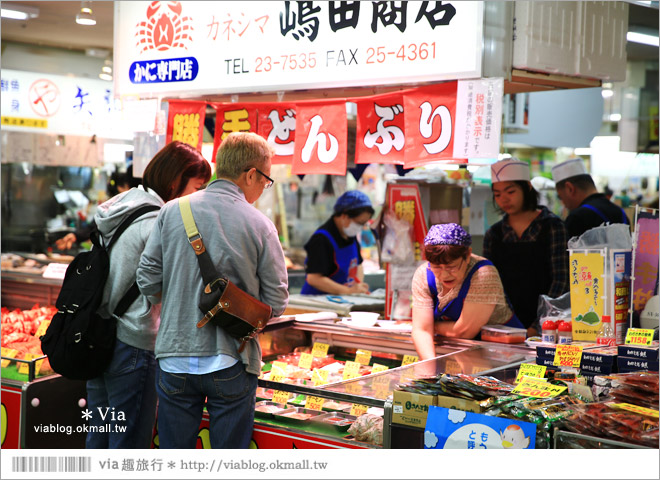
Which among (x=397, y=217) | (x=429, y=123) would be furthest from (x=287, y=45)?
(x=397, y=217)

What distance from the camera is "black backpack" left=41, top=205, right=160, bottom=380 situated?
3.28 metres

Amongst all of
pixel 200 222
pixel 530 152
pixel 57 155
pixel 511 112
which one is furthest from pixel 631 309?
pixel 530 152

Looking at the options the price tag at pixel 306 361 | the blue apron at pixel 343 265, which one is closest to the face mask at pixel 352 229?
the blue apron at pixel 343 265

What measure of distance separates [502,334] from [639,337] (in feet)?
3.30

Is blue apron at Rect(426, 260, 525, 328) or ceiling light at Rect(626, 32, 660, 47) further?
ceiling light at Rect(626, 32, 660, 47)

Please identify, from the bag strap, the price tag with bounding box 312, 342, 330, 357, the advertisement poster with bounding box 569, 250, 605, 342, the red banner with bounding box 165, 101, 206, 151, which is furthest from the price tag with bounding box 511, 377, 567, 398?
the red banner with bounding box 165, 101, 206, 151

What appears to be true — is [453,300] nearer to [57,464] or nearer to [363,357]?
→ [363,357]

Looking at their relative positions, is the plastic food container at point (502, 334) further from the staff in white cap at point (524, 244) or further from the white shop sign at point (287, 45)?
the white shop sign at point (287, 45)

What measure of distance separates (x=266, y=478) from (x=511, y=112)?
7.40 metres

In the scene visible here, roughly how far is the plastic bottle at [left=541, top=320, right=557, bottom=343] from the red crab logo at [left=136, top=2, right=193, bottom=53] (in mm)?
3034

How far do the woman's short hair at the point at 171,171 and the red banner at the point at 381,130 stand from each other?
1366 mm

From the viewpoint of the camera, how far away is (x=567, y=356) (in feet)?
10.4

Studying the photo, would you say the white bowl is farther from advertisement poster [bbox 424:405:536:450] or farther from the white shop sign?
advertisement poster [bbox 424:405:536:450]

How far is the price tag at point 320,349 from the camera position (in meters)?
4.32
